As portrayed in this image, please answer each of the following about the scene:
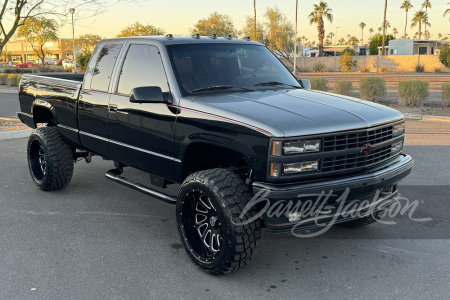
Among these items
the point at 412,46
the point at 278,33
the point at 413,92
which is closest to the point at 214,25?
the point at 278,33

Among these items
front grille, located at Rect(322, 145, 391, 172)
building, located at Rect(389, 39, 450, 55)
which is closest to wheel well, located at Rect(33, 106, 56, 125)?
front grille, located at Rect(322, 145, 391, 172)

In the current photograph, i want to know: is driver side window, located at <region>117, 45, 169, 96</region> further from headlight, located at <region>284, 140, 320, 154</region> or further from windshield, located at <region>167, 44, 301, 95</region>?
headlight, located at <region>284, 140, 320, 154</region>

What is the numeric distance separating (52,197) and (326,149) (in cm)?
414

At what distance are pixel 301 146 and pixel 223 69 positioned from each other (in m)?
1.61

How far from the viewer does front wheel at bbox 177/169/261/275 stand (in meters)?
3.96

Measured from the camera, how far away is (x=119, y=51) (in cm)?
563

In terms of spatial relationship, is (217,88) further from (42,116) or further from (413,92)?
(413,92)

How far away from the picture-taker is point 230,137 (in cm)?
409

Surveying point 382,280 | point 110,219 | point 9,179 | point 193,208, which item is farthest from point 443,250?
point 9,179

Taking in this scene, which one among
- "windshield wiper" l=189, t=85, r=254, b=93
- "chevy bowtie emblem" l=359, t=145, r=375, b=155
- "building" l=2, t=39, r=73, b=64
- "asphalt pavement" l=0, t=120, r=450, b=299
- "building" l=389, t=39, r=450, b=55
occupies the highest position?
"building" l=2, t=39, r=73, b=64

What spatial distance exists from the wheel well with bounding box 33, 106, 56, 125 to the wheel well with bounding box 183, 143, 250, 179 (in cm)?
325

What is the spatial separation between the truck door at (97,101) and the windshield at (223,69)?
1048 millimetres

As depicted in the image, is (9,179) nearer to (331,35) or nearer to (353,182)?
(353,182)

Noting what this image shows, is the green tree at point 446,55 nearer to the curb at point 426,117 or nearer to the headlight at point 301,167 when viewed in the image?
the curb at point 426,117
